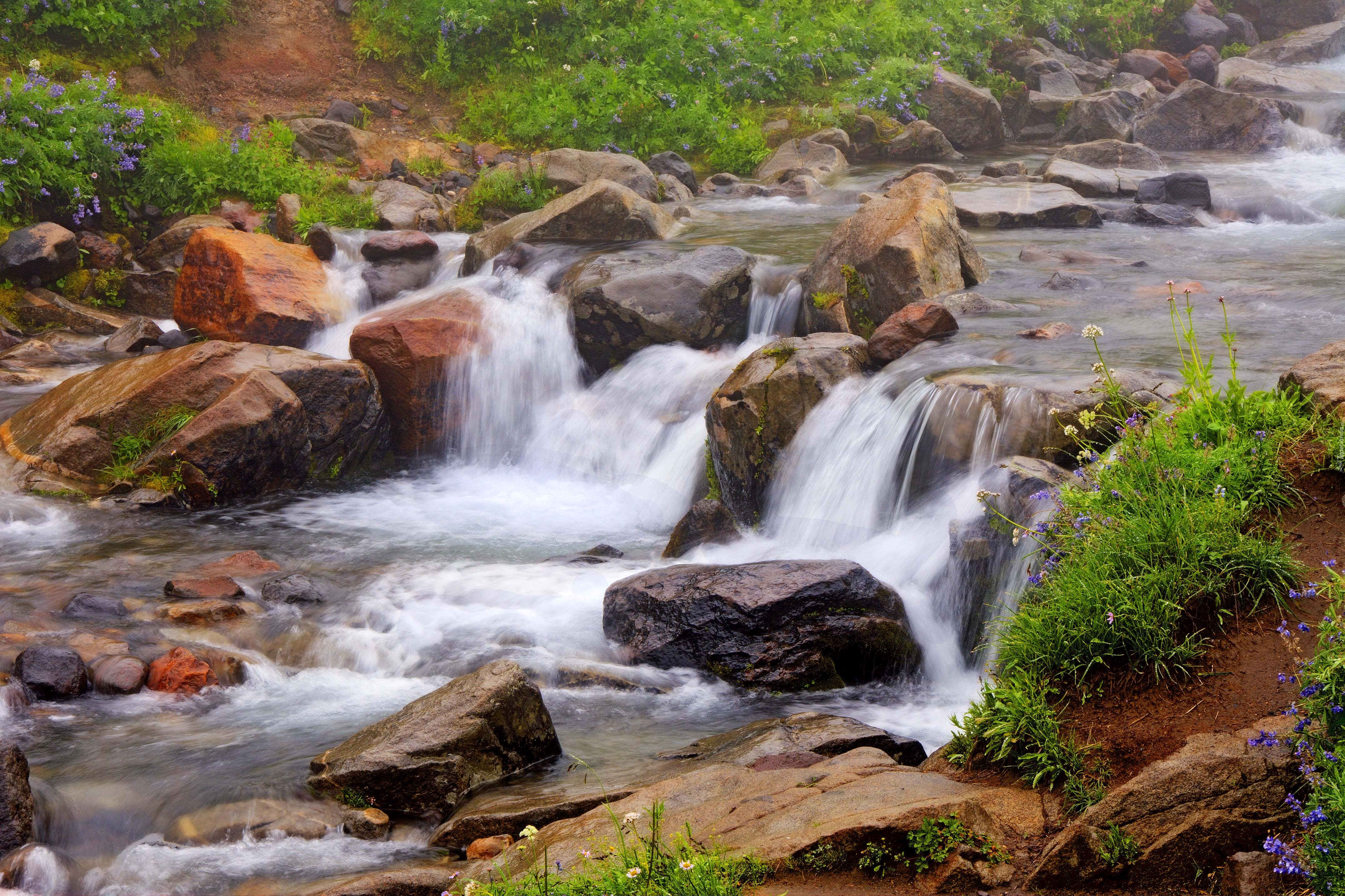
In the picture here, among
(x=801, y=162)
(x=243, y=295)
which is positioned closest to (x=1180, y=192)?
(x=801, y=162)

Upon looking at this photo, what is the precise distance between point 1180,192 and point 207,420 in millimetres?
12110

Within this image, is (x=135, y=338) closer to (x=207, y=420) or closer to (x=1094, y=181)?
(x=207, y=420)

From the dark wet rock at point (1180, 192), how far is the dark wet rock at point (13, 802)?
13961 mm

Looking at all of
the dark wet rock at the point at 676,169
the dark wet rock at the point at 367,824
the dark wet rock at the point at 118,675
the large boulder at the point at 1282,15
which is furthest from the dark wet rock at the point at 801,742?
the large boulder at the point at 1282,15

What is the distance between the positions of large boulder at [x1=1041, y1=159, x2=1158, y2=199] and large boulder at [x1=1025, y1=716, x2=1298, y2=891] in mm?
12875

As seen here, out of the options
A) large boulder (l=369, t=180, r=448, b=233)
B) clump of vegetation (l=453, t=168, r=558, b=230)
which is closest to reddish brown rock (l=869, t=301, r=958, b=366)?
clump of vegetation (l=453, t=168, r=558, b=230)

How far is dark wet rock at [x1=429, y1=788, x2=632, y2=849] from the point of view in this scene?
179 inches

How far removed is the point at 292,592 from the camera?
7.36 meters

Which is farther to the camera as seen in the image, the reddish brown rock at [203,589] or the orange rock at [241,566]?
the orange rock at [241,566]

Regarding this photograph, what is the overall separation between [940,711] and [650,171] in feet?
37.9

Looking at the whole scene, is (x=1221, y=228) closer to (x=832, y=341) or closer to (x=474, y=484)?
(x=832, y=341)

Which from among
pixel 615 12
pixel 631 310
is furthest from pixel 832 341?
pixel 615 12

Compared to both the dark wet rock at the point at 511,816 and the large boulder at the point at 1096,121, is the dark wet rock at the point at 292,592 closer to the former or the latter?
the dark wet rock at the point at 511,816

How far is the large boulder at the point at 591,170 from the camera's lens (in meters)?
15.0
